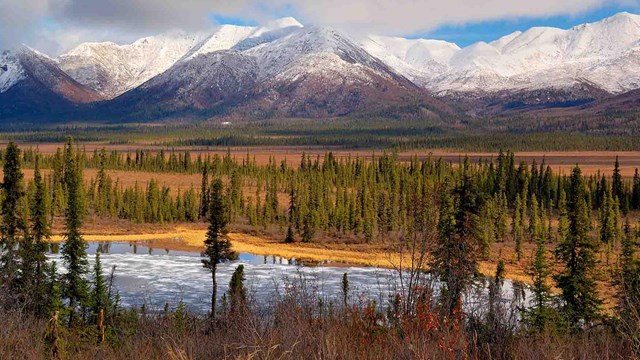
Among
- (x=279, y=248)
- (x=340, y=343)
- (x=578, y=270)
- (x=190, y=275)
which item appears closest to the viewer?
(x=340, y=343)

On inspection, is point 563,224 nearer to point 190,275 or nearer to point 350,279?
point 350,279

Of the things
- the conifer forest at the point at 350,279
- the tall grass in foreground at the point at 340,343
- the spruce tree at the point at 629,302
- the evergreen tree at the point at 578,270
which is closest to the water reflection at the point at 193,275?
the conifer forest at the point at 350,279

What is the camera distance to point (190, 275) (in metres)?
59.3

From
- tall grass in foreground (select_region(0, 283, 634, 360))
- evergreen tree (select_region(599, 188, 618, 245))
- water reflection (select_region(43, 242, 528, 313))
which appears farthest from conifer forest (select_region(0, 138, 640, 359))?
water reflection (select_region(43, 242, 528, 313))

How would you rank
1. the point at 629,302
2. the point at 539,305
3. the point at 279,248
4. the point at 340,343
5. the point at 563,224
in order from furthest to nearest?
the point at 563,224 < the point at 279,248 < the point at 539,305 < the point at 629,302 < the point at 340,343

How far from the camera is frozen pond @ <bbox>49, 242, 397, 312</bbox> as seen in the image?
46.6 metres

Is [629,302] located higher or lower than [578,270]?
higher

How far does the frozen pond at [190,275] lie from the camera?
46.6 m

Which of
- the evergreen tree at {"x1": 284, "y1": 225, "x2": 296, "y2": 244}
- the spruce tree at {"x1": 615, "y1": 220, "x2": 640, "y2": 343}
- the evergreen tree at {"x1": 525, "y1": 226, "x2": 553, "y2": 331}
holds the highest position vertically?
the spruce tree at {"x1": 615, "y1": 220, "x2": 640, "y2": 343}

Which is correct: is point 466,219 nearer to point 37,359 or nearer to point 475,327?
point 475,327

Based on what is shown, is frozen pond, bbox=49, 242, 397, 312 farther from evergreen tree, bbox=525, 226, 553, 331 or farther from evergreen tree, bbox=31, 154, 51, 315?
evergreen tree, bbox=525, 226, 553, 331

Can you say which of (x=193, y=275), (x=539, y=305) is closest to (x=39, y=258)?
(x=193, y=275)

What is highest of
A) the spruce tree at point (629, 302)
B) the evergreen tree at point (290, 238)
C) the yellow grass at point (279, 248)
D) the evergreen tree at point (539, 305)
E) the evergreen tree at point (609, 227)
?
the spruce tree at point (629, 302)

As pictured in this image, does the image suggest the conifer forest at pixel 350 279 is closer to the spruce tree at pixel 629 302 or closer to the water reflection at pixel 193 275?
the spruce tree at pixel 629 302
